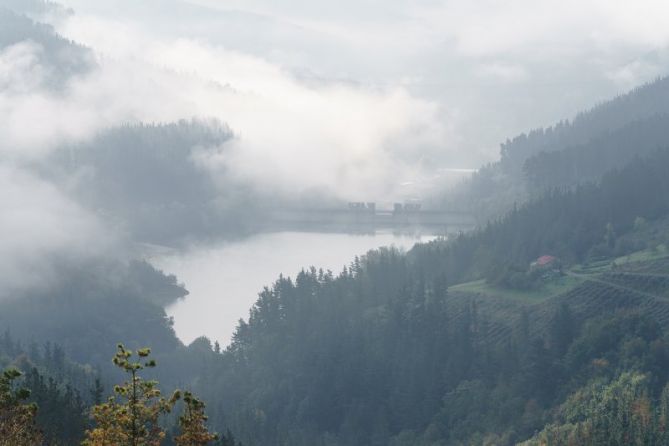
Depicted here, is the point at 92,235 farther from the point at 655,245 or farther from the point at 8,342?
the point at 655,245

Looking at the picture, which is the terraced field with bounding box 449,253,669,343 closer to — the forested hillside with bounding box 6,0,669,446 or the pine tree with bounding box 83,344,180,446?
the forested hillside with bounding box 6,0,669,446

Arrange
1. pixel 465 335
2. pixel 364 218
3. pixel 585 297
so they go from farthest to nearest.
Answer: pixel 364 218
pixel 465 335
pixel 585 297

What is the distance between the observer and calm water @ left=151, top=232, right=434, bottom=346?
115m

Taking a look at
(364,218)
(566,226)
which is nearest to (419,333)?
(566,226)

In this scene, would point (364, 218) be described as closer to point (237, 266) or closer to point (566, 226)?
point (237, 266)

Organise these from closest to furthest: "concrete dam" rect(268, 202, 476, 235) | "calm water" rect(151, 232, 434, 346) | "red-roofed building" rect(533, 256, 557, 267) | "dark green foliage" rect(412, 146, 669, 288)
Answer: "red-roofed building" rect(533, 256, 557, 267)
"dark green foliage" rect(412, 146, 669, 288)
"calm water" rect(151, 232, 434, 346)
"concrete dam" rect(268, 202, 476, 235)

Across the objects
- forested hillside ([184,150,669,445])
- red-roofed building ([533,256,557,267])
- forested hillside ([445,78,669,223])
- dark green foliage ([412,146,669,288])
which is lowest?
forested hillside ([184,150,669,445])

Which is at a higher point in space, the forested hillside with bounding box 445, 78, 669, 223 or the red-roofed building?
the forested hillside with bounding box 445, 78, 669, 223

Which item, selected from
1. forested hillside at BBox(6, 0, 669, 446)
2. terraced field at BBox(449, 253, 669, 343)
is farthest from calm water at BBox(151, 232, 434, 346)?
terraced field at BBox(449, 253, 669, 343)

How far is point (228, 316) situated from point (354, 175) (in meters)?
87.8

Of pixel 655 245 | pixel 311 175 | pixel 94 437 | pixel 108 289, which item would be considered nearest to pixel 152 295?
pixel 108 289

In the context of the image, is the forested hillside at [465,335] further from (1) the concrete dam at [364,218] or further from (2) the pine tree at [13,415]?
(1) the concrete dam at [364,218]

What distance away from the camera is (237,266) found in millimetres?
139750

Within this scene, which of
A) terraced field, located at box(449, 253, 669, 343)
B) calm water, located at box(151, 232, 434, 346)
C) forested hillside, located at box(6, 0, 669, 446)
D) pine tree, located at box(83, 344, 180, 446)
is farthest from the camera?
calm water, located at box(151, 232, 434, 346)
